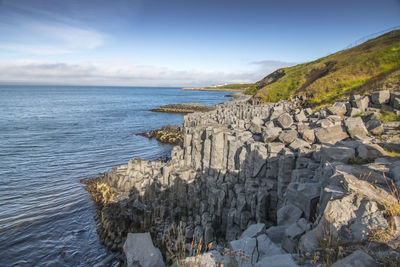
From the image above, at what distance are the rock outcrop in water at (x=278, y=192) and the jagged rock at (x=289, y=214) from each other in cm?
4

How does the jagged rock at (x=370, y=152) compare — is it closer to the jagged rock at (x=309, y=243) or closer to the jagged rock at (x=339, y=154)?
the jagged rock at (x=339, y=154)

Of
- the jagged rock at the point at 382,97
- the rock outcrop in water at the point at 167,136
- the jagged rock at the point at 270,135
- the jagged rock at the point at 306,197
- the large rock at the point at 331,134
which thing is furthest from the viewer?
the rock outcrop in water at the point at 167,136

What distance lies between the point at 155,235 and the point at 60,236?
663 cm

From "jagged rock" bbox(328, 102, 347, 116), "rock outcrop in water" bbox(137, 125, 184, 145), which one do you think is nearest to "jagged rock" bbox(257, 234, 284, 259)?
"jagged rock" bbox(328, 102, 347, 116)

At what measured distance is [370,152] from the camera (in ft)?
30.5

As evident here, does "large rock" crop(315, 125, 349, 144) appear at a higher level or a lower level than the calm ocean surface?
higher

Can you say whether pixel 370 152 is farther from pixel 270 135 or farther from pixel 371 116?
pixel 371 116

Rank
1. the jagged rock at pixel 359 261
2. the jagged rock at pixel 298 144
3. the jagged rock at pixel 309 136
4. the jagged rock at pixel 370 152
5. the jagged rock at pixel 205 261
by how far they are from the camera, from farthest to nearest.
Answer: the jagged rock at pixel 309 136, the jagged rock at pixel 298 144, the jagged rock at pixel 370 152, the jagged rock at pixel 205 261, the jagged rock at pixel 359 261

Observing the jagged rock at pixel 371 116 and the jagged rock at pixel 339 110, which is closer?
the jagged rock at pixel 371 116

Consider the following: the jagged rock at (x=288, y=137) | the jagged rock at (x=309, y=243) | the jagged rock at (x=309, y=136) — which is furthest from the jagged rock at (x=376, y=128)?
the jagged rock at (x=309, y=243)

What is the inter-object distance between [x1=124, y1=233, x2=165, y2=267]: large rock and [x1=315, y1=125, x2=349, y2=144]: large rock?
10152 millimetres

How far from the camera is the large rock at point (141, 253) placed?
791 centimetres

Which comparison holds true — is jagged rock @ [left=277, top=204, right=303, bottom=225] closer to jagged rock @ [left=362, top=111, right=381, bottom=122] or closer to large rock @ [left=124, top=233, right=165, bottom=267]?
large rock @ [left=124, top=233, right=165, bottom=267]

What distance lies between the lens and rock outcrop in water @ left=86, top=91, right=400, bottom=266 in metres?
5.60
